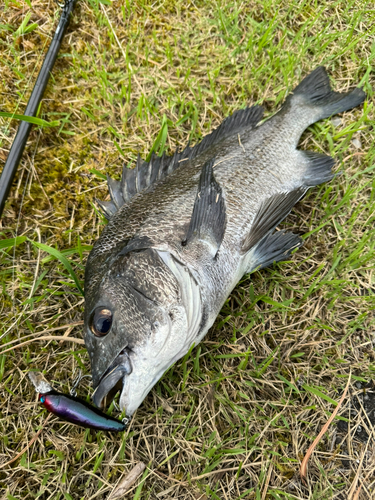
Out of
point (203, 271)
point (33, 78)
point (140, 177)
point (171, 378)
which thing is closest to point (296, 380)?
point (171, 378)

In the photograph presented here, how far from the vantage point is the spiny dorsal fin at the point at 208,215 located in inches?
79.4

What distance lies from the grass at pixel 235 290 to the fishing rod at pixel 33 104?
0.47ft

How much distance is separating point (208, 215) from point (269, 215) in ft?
1.72

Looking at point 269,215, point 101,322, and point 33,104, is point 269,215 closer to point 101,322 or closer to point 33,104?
point 101,322

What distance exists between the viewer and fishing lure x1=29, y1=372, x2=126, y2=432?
5.95 feet

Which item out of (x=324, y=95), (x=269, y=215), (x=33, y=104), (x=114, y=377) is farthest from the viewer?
(x=324, y=95)

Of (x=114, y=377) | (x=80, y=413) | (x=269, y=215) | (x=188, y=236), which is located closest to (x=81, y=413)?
(x=80, y=413)

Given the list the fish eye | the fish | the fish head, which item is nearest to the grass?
the fish

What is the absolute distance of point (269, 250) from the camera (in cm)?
240

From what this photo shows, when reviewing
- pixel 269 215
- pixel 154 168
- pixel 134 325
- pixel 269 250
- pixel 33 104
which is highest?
pixel 33 104

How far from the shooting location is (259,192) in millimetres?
2389

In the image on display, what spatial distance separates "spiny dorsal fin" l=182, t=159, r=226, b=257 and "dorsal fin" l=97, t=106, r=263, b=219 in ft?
1.57

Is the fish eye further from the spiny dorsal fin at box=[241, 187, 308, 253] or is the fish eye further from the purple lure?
the spiny dorsal fin at box=[241, 187, 308, 253]

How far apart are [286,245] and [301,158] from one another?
81cm
